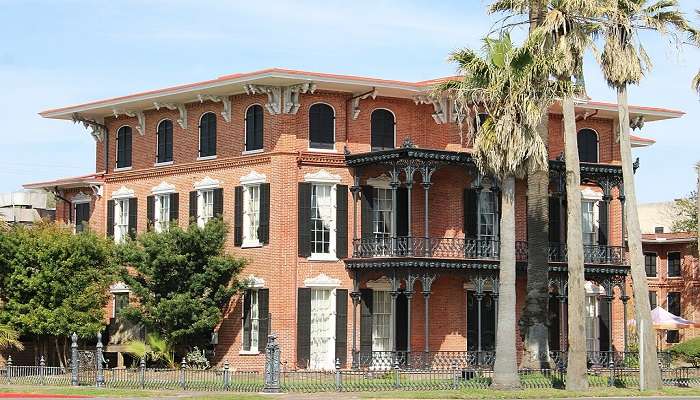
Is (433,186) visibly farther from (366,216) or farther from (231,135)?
(231,135)

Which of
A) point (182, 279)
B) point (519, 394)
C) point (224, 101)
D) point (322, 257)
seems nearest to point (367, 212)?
point (322, 257)

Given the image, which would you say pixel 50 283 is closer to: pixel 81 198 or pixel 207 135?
pixel 207 135

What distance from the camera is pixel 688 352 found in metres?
55.8

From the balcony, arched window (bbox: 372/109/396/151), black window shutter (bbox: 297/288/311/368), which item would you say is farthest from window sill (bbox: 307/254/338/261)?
arched window (bbox: 372/109/396/151)

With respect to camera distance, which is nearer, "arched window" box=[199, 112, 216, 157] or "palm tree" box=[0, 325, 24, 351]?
"palm tree" box=[0, 325, 24, 351]

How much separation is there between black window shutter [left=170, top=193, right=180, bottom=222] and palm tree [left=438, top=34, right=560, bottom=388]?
16.2m

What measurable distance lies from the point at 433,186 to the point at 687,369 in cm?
1145

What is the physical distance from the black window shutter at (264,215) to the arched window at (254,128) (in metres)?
1.67

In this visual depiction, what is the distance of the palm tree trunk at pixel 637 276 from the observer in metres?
42.2

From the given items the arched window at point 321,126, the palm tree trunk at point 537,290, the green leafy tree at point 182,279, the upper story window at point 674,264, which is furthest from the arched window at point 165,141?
the upper story window at point 674,264

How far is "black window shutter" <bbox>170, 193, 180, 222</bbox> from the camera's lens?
53156 mm

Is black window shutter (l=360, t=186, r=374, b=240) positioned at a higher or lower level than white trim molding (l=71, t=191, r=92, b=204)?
lower

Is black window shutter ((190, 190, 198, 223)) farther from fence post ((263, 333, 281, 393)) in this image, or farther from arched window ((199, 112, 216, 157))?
fence post ((263, 333, 281, 393))

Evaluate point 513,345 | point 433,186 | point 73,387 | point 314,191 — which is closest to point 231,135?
point 314,191
